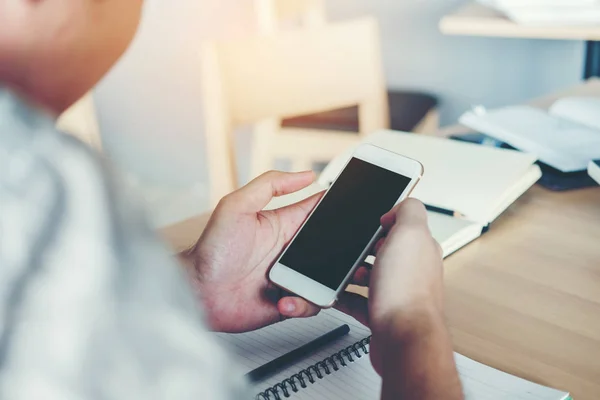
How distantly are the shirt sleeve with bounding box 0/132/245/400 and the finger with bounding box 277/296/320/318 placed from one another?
42cm

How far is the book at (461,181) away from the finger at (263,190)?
0.07 metres

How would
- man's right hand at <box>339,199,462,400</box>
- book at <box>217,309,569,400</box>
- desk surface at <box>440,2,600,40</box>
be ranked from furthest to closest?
desk surface at <box>440,2,600,40</box>
book at <box>217,309,569,400</box>
man's right hand at <box>339,199,462,400</box>

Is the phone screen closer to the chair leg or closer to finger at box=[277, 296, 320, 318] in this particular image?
finger at box=[277, 296, 320, 318]

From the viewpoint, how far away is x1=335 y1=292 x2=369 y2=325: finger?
631mm

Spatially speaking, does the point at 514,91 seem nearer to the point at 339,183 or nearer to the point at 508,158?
the point at 508,158

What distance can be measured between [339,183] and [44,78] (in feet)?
1.59

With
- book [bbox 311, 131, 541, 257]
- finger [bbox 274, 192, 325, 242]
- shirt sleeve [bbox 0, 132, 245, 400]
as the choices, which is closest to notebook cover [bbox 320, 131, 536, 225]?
book [bbox 311, 131, 541, 257]

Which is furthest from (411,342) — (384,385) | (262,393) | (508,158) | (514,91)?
(514,91)

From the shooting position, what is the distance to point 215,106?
1.20 metres

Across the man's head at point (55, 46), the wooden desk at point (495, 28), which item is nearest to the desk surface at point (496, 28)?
the wooden desk at point (495, 28)

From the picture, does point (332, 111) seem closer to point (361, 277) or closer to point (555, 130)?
point (555, 130)

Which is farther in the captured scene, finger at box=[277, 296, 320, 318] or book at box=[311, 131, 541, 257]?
book at box=[311, 131, 541, 257]

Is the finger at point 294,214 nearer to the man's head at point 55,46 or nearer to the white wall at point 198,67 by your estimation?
the man's head at point 55,46

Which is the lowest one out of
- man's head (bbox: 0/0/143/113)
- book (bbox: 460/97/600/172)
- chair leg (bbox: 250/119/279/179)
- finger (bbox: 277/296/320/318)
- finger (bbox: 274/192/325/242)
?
chair leg (bbox: 250/119/279/179)
